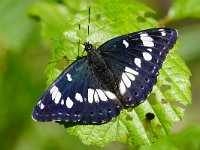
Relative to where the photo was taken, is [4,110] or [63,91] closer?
[63,91]

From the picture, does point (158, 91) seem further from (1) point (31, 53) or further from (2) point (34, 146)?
(1) point (31, 53)

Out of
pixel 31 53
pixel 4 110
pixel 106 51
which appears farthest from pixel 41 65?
pixel 106 51

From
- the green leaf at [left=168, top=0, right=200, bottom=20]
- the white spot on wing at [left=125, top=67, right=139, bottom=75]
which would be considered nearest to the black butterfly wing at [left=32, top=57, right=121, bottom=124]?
the white spot on wing at [left=125, top=67, right=139, bottom=75]

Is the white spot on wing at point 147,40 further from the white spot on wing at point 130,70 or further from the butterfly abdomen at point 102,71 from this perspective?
the butterfly abdomen at point 102,71

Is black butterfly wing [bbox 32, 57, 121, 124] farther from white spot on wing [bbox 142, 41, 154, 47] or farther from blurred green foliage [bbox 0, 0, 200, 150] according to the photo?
blurred green foliage [bbox 0, 0, 200, 150]

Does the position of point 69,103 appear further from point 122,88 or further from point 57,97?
point 122,88

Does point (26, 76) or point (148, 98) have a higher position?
point (148, 98)

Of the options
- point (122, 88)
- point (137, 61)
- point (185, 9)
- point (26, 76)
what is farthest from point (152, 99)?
point (26, 76)
